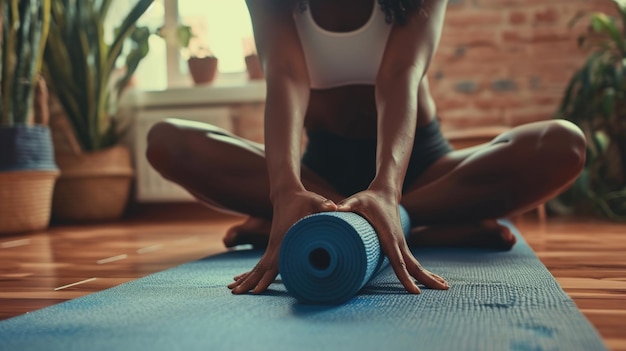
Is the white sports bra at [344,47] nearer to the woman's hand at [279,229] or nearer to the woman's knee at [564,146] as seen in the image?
the woman's knee at [564,146]

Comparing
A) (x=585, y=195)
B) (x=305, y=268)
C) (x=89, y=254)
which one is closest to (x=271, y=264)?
(x=305, y=268)

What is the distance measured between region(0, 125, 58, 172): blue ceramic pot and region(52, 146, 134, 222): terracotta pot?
0.46 metres

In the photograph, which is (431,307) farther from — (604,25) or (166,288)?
(604,25)

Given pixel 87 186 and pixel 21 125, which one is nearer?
pixel 21 125

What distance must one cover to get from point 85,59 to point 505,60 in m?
2.11

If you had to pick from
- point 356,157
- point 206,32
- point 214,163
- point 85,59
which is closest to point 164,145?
point 214,163

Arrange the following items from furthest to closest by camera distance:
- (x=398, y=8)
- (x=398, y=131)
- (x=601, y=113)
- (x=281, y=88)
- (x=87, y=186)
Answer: (x=87, y=186) < (x=601, y=113) < (x=398, y=8) < (x=281, y=88) < (x=398, y=131)

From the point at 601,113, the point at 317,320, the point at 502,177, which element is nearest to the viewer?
the point at 317,320

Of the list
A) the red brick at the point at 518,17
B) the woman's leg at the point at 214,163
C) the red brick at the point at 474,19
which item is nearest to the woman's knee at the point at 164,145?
the woman's leg at the point at 214,163

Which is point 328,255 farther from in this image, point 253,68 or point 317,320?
point 253,68

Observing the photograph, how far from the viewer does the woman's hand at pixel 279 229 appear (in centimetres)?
100

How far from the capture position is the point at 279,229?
1.01 metres

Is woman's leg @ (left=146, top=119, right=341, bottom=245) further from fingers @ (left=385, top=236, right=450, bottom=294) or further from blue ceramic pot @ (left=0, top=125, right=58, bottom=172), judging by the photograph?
blue ceramic pot @ (left=0, top=125, right=58, bottom=172)

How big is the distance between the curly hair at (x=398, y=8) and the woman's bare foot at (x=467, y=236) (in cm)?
58
